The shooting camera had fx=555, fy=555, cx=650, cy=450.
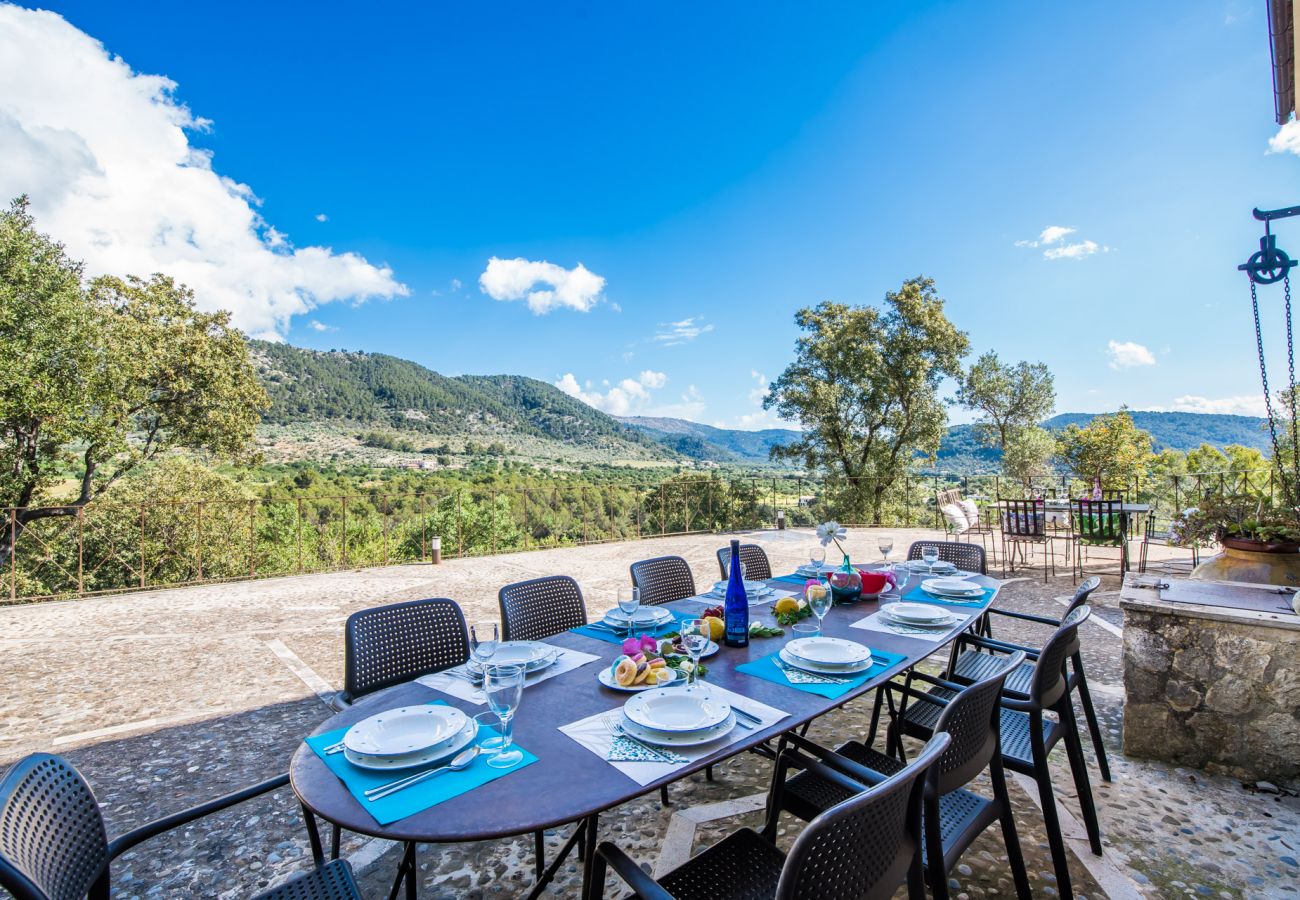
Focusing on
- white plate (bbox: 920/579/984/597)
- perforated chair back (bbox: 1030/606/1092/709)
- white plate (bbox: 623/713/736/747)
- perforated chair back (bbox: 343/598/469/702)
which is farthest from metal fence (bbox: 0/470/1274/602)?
perforated chair back (bbox: 1030/606/1092/709)

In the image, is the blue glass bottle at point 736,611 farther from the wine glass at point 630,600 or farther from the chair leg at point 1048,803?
the chair leg at point 1048,803

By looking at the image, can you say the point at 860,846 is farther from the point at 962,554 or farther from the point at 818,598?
the point at 962,554

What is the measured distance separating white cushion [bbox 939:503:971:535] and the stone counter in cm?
435

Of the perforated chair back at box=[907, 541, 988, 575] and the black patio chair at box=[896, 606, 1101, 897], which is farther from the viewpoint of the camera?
the perforated chair back at box=[907, 541, 988, 575]

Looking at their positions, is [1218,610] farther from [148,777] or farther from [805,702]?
[148,777]

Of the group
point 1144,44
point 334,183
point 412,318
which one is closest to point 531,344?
point 412,318

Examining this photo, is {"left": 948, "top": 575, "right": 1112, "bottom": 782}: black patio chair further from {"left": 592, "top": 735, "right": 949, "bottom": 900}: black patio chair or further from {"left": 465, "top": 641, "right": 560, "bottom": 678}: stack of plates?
{"left": 465, "top": 641, "right": 560, "bottom": 678}: stack of plates

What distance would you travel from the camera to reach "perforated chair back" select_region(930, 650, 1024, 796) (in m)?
1.11

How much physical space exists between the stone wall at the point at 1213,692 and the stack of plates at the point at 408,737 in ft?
8.95


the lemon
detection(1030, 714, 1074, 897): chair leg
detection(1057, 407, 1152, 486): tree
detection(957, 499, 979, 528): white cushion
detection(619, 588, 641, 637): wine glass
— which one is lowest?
detection(1030, 714, 1074, 897): chair leg

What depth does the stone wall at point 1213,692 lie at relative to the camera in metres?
2.12

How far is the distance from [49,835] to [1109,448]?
21099 millimetres

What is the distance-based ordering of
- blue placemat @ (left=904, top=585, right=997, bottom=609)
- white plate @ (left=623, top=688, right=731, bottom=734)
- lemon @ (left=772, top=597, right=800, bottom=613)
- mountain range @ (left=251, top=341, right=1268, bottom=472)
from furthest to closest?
mountain range @ (left=251, top=341, right=1268, bottom=472) < blue placemat @ (left=904, top=585, right=997, bottom=609) < lemon @ (left=772, top=597, right=800, bottom=613) < white plate @ (left=623, top=688, right=731, bottom=734)

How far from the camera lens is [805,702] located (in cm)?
134
